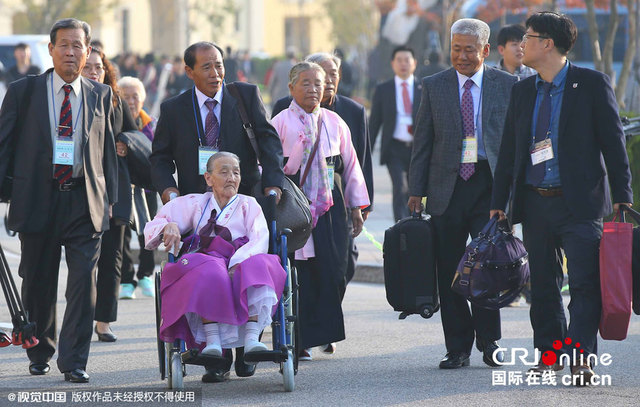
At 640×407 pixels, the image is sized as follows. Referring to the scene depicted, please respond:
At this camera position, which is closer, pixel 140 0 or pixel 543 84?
pixel 543 84

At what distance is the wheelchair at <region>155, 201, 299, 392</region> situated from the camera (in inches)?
275

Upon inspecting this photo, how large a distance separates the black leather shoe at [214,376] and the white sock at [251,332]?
0.55 m

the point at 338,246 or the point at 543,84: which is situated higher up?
the point at 543,84

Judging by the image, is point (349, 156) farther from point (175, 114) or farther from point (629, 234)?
point (629, 234)

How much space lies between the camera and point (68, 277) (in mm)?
7770

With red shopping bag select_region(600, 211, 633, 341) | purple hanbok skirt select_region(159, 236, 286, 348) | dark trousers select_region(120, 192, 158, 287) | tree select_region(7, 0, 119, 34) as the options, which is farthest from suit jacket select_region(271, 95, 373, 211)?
tree select_region(7, 0, 119, 34)

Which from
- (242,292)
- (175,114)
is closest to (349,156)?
(175,114)

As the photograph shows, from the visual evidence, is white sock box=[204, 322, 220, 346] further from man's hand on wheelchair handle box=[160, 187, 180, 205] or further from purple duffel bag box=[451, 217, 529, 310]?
purple duffel bag box=[451, 217, 529, 310]

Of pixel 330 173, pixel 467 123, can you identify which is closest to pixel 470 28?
pixel 467 123

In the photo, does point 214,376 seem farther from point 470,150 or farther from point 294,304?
point 470,150

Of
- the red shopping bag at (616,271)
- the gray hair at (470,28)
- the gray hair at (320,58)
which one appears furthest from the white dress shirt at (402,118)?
the red shopping bag at (616,271)

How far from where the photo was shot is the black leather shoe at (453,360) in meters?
8.01

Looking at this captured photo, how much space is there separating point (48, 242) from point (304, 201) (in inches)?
58.7

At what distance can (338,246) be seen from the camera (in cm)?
846
